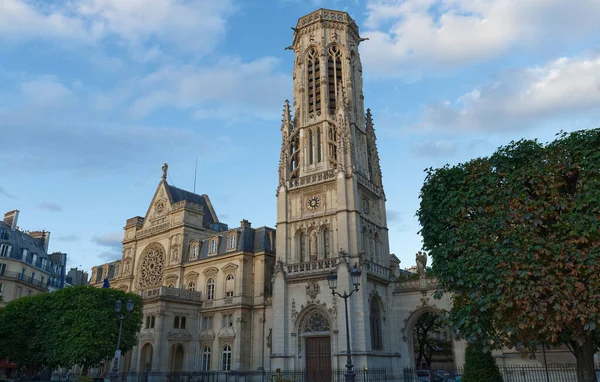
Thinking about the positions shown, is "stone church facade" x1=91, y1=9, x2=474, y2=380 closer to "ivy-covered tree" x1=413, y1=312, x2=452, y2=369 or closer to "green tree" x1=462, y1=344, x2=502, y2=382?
"green tree" x1=462, y1=344, x2=502, y2=382

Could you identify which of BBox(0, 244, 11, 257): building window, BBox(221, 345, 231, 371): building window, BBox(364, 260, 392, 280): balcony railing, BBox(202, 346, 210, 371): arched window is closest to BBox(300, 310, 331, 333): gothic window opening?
BBox(364, 260, 392, 280): balcony railing

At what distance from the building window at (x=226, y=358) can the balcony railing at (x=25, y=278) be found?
84.6 ft

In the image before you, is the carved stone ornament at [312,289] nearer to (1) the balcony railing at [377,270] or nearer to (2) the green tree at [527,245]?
(1) the balcony railing at [377,270]

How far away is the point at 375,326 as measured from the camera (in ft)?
112

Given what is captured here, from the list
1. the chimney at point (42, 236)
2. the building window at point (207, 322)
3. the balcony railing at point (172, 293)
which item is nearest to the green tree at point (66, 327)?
the balcony railing at point (172, 293)

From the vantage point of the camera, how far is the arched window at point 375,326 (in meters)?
33.5

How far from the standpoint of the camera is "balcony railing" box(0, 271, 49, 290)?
163 feet

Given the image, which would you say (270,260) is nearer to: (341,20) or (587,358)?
(341,20)

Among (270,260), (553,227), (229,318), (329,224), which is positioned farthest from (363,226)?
(553,227)

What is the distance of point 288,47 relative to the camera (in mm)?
46438

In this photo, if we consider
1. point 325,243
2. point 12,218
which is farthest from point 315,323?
point 12,218

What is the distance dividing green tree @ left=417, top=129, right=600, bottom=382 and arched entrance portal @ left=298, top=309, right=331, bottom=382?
14864 mm

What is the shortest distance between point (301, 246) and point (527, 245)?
853 inches

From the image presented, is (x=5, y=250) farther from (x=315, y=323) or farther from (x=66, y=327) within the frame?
Answer: (x=315, y=323)
